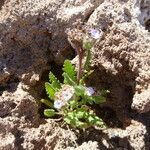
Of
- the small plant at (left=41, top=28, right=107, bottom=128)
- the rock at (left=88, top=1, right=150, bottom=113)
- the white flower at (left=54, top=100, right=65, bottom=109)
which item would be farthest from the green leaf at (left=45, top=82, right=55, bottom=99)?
the rock at (left=88, top=1, right=150, bottom=113)

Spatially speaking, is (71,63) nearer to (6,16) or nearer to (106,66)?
(106,66)

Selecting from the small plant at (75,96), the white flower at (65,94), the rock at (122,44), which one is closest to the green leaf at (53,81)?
the small plant at (75,96)

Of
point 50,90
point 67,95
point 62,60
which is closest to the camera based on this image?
point 67,95

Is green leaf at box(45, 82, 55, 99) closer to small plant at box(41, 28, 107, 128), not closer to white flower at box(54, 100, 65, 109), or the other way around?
small plant at box(41, 28, 107, 128)

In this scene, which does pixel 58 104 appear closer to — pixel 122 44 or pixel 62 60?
pixel 62 60

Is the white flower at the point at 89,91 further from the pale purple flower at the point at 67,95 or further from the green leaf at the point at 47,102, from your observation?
the green leaf at the point at 47,102

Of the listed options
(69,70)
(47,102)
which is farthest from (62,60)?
(47,102)
